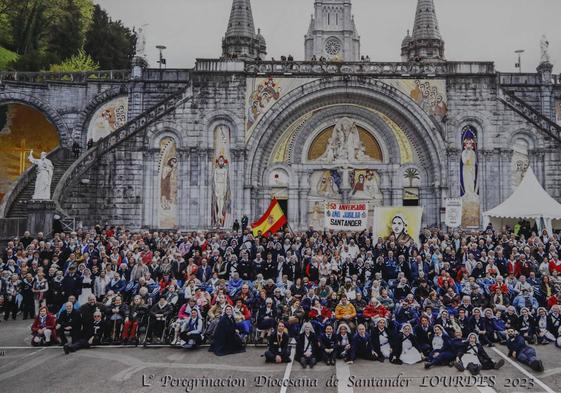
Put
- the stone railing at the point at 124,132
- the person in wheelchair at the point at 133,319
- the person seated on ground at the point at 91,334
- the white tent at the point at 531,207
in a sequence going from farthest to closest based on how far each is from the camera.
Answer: the stone railing at the point at 124,132, the white tent at the point at 531,207, the person in wheelchair at the point at 133,319, the person seated on ground at the point at 91,334

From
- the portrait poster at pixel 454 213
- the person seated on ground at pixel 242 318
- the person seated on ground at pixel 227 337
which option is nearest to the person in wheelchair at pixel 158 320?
the person seated on ground at pixel 227 337

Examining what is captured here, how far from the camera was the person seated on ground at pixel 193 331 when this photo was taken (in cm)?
1228

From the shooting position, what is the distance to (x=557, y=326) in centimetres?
1266

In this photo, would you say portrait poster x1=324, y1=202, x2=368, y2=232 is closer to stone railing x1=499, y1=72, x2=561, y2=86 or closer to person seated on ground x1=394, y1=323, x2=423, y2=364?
person seated on ground x1=394, y1=323, x2=423, y2=364

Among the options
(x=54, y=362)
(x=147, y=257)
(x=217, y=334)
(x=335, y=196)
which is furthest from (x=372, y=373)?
(x=335, y=196)

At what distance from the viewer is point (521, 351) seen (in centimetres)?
1111

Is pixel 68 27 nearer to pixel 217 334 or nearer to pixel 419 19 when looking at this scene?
pixel 419 19

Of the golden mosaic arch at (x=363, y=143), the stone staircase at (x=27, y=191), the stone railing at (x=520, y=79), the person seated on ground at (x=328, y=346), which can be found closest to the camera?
the person seated on ground at (x=328, y=346)

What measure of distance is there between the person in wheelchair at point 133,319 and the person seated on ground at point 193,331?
1.44m

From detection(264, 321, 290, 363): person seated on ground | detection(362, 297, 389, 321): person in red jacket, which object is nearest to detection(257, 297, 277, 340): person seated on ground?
detection(264, 321, 290, 363): person seated on ground

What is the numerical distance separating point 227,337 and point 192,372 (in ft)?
5.66

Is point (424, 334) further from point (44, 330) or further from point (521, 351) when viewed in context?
point (44, 330)

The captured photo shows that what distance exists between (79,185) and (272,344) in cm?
1919

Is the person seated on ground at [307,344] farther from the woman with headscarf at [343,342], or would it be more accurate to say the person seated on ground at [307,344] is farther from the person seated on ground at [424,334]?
the person seated on ground at [424,334]
